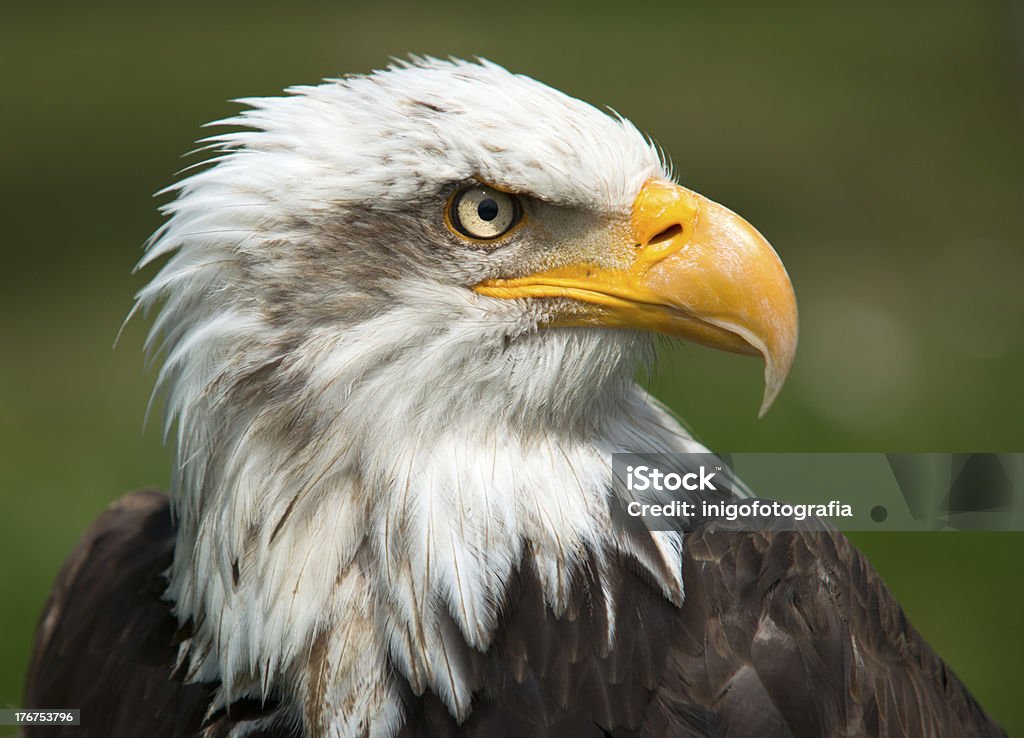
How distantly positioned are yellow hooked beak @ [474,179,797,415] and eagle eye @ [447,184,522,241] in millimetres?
104

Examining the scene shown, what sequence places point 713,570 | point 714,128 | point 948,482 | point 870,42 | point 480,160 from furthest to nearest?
point 870,42 → point 714,128 → point 948,482 → point 713,570 → point 480,160

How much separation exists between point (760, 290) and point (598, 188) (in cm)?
38

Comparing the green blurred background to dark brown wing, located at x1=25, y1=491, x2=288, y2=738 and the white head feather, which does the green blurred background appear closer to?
the white head feather

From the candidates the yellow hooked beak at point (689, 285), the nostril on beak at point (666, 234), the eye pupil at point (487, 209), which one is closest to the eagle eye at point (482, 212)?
the eye pupil at point (487, 209)

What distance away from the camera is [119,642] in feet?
9.32

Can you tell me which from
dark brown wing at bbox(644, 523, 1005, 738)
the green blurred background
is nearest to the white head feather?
dark brown wing at bbox(644, 523, 1005, 738)

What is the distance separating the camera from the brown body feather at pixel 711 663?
7.60 ft

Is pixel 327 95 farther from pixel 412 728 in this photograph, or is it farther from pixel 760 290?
pixel 412 728

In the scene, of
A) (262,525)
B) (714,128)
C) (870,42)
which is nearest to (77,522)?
(262,525)

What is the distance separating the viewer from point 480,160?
2.23m

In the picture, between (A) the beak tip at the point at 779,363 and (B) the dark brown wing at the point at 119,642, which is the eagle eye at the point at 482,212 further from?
(B) the dark brown wing at the point at 119,642

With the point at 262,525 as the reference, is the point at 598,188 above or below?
above

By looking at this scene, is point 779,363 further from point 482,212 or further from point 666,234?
point 482,212

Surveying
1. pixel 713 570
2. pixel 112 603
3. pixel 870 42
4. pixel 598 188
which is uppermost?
pixel 870 42
